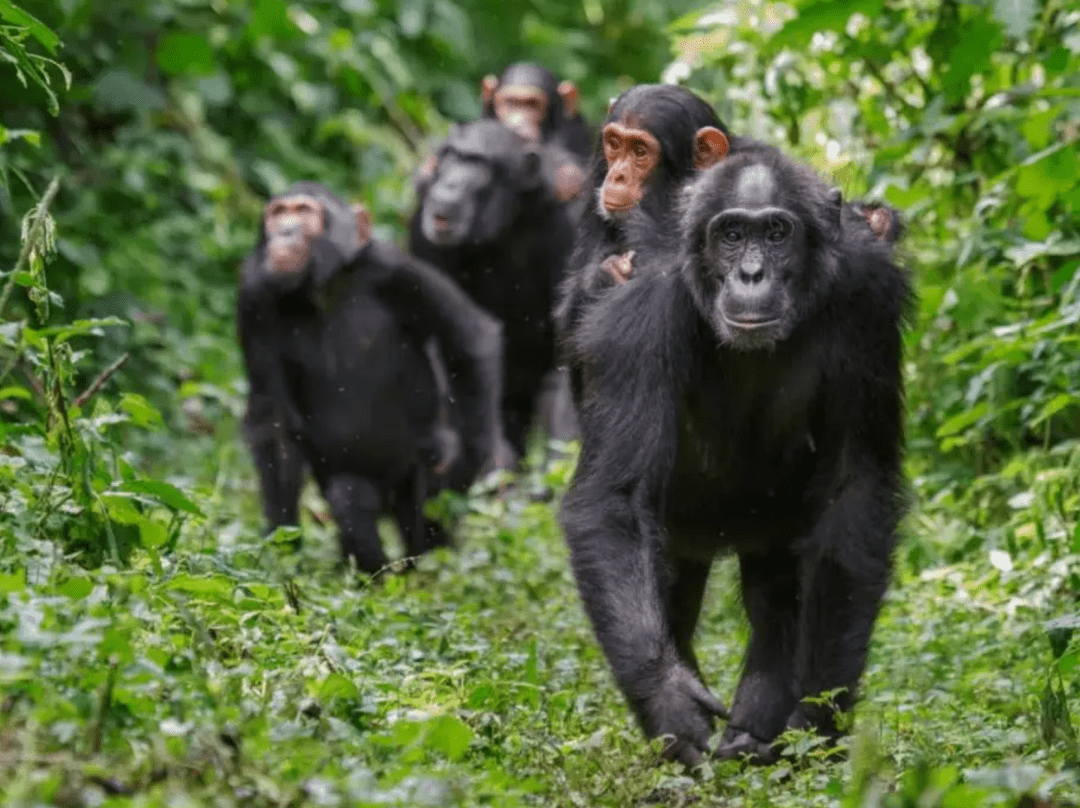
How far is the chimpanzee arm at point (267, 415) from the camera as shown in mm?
8680

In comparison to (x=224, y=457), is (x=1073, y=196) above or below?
above

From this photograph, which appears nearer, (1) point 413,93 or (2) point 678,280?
(2) point 678,280

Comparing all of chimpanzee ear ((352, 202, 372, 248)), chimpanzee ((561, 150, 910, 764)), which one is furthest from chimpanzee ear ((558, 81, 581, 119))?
chimpanzee ((561, 150, 910, 764))

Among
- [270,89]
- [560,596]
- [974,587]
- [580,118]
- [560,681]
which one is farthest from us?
[270,89]

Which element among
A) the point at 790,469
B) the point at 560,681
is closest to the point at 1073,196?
the point at 790,469

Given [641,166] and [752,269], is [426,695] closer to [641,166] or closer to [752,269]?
[752,269]

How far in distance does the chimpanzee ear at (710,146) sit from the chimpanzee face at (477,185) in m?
4.33

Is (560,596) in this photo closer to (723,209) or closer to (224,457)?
(723,209)

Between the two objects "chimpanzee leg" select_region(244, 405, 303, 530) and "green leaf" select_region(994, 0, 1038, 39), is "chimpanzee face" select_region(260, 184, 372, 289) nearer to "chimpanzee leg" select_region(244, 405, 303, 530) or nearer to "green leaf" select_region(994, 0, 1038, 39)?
"chimpanzee leg" select_region(244, 405, 303, 530)

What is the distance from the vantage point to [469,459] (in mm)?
9539

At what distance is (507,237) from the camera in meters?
10.8

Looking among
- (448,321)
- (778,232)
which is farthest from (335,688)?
(448,321)

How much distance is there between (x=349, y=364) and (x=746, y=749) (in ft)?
14.2

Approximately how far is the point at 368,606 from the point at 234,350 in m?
6.22
